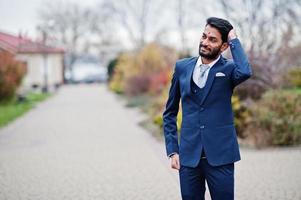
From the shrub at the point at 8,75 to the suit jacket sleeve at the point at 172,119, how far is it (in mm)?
19009

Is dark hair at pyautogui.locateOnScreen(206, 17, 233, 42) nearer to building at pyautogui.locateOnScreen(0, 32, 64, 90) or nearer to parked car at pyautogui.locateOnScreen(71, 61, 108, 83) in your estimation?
building at pyautogui.locateOnScreen(0, 32, 64, 90)

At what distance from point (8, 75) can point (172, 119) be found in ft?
64.4

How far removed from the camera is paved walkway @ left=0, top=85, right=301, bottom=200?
7.21 metres

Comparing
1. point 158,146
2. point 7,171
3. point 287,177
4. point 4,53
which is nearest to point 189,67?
point 287,177

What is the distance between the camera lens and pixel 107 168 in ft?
29.8

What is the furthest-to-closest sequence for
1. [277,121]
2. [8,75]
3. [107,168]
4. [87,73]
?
[87,73] → [8,75] → [277,121] → [107,168]

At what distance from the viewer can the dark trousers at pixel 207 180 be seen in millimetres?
3904

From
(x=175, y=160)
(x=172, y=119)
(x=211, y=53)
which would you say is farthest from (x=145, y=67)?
(x=211, y=53)

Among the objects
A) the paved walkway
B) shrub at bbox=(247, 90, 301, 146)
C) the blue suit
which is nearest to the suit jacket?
the blue suit

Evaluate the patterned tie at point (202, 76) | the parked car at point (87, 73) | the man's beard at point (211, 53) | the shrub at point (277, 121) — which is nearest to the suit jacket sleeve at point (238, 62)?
the man's beard at point (211, 53)

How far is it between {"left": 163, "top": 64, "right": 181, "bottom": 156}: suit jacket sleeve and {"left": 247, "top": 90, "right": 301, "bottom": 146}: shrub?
6977 millimetres

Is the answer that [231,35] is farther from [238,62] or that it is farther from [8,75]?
[8,75]

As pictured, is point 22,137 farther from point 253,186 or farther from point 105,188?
point 253,186

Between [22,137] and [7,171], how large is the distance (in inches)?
195
